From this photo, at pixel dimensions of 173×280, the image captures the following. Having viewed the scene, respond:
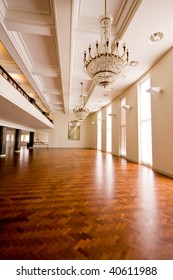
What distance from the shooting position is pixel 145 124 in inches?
236

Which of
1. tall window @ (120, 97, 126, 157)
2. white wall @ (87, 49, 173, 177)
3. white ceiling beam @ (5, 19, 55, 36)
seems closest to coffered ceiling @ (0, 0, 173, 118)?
white ceiling beam @ (5, 19, 55, 36)

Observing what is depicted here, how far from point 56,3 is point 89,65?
5.73 feet

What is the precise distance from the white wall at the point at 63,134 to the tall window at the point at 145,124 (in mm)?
11291

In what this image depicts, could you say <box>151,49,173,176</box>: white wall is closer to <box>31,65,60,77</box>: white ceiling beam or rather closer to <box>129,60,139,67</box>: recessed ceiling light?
<box>129,60,139,67</box>: recessed ceiling light

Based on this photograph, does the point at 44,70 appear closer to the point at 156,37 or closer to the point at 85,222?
the point at 156,37

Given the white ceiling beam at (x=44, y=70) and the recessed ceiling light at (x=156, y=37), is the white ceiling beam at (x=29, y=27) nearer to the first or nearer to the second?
the white ceiling beam at (x=44, y=70)

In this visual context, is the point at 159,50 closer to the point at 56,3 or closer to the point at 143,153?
the point at 56,3

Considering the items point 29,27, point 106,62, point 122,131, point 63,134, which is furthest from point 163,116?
point 63,134

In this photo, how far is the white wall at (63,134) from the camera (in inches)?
647

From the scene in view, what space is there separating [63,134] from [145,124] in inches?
471

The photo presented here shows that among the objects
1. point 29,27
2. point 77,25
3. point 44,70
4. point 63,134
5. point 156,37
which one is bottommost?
point 63,134

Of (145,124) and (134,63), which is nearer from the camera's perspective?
(134,63)
